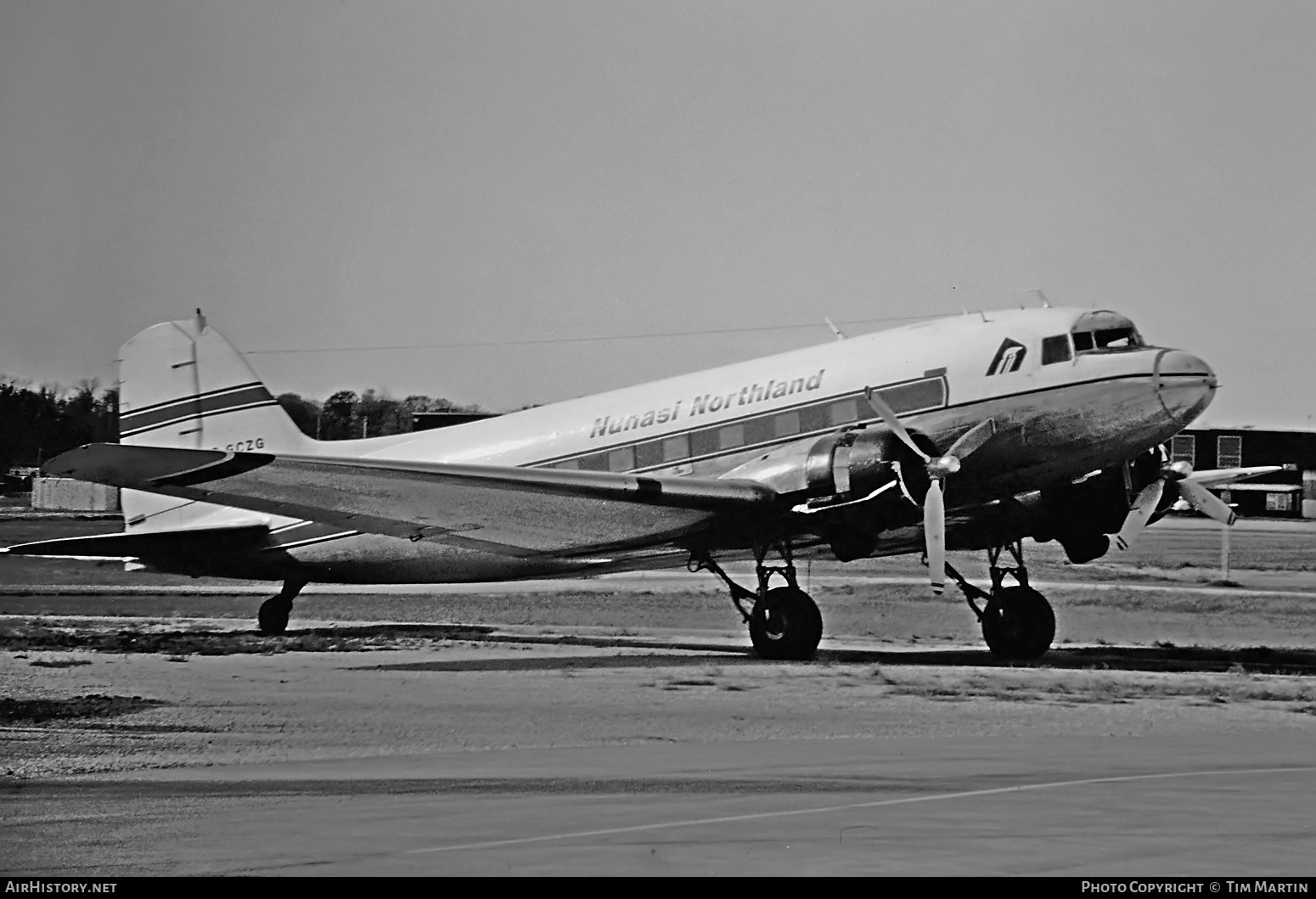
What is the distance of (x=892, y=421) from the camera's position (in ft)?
52.3

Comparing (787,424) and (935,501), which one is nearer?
(935,501)

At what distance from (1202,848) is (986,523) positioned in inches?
421

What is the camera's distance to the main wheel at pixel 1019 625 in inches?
688

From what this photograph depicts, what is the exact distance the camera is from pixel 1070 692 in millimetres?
13859

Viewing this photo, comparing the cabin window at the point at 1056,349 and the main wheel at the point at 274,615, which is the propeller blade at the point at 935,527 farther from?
the main wheel at the point at 274,615

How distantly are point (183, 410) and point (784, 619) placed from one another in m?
9.13

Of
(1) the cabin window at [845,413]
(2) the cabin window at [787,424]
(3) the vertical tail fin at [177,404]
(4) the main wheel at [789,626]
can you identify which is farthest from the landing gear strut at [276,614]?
(1) the cabin window at [845,413]

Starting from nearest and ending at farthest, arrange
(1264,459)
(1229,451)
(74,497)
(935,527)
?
(935,527) → (1229,451) → (1264,459) → (74,497)

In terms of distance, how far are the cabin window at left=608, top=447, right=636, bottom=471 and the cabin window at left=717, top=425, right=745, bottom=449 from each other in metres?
1.25

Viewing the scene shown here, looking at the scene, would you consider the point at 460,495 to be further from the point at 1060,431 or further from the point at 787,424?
the point at 1060,431

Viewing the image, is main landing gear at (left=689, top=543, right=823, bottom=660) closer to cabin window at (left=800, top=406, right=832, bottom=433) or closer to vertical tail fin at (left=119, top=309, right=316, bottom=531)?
cabin window at (left=800, top=406, right=832, bottom=433)

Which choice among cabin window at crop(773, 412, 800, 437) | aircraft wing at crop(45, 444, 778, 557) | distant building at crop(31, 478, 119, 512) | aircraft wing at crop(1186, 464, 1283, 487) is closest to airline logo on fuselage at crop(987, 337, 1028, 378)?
cabin window at crop(773, 412, 800, 437)

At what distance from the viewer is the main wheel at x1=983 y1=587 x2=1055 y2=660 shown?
17.5 meters

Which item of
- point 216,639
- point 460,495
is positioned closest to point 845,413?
point 460,495
